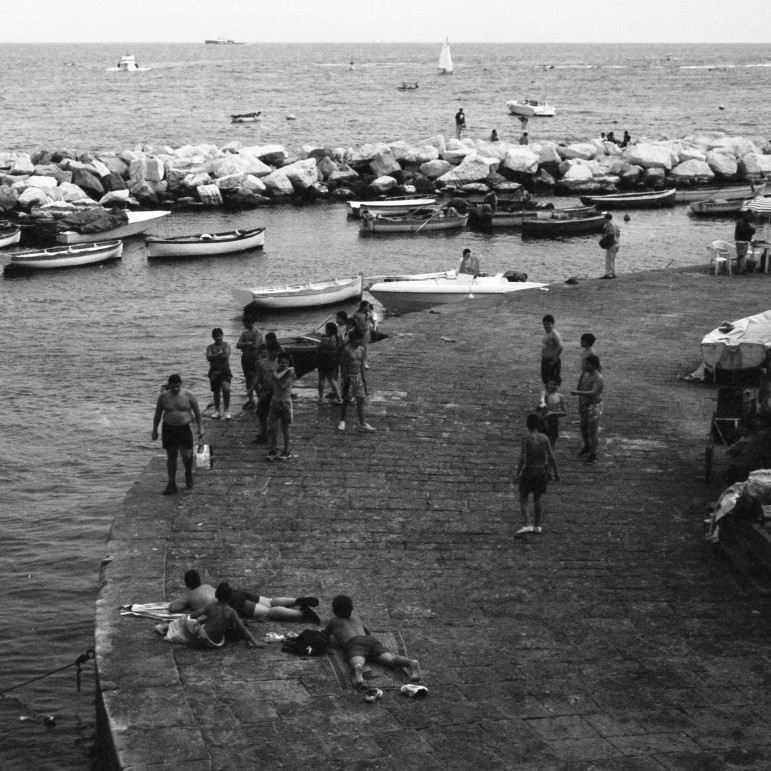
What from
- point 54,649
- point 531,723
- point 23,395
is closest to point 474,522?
point 531,723

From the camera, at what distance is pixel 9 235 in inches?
1781

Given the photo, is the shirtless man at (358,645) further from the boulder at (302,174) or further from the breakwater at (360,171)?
the boulder at (302,174)

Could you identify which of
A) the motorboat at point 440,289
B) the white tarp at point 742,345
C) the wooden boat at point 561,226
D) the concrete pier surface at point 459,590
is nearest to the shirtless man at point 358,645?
the concrete pier surface at point 459,590

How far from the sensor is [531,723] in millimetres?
9977

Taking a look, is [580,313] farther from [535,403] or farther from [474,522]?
[474,522]

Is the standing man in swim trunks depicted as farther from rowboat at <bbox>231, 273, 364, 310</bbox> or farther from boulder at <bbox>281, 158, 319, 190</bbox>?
boulder at <bbox>281, 158, 319, 190</bbox>

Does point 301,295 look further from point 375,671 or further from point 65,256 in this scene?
point 375,671

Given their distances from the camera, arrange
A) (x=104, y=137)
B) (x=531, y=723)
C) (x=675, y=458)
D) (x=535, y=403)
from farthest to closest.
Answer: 1. (x=104, y=137)
2. (x=535, y=403)
3. (x=675, y=458)
4. (x=531, y=723)

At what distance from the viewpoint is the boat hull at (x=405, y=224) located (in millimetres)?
49281

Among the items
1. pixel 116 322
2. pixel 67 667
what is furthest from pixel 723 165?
pixel 67 667

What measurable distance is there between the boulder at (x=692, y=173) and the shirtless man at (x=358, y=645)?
54.5m

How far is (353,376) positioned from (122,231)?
3233 cm

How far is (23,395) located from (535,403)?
42.6 ft

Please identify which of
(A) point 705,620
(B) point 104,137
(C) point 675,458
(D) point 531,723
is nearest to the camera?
(D) point 531,723
